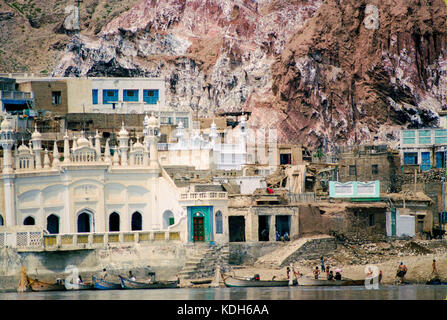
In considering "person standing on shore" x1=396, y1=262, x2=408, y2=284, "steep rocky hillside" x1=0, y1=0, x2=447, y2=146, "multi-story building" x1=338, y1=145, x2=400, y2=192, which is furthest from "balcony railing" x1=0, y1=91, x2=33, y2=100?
"person standing on shore" x1=396, y1=262, x2=408, y2=284

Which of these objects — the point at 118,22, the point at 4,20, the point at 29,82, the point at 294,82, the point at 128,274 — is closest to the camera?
the point at 128,274

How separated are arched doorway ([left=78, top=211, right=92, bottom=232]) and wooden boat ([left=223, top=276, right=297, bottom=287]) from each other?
1158cm

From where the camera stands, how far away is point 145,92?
10456 centimetres

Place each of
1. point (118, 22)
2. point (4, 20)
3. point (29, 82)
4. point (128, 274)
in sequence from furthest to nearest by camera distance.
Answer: point (4, 20)
point (118, 22)
point (29, 82)
point (128, 274)

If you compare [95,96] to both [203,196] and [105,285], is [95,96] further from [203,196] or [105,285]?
[105,285]

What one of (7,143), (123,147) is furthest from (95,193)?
(7,143)

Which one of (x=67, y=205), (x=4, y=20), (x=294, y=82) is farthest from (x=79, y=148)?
(x=4, y=20)

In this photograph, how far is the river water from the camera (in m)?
69.6

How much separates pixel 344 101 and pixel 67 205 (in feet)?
118

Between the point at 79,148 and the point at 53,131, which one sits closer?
the point at 79,148

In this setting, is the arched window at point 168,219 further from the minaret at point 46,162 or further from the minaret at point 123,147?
the minaret at point 46,162

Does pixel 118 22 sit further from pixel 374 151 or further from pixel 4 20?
pixel 374 151

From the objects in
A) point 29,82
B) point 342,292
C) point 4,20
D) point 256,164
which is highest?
point 4,20

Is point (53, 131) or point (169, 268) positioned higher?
point (53, 131)
